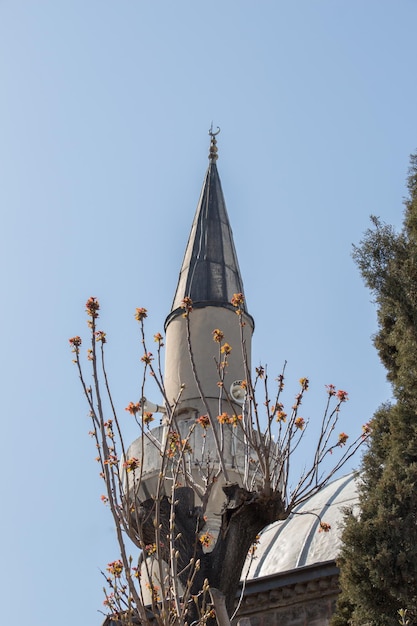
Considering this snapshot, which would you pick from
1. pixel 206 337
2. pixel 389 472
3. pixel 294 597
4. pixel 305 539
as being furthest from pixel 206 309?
pixel 389 472

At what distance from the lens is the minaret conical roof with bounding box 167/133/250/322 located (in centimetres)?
1702

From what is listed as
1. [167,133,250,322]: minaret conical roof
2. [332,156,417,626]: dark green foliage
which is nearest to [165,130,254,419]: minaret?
[167,133,250,322]: minaret conical roof

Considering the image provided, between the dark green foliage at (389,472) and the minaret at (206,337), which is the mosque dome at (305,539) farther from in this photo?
the dark green foliage at (389,472)

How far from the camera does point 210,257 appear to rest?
17.8 meters

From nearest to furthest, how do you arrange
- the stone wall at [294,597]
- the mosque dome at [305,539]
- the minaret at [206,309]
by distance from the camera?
the stone wall at [294,597] → the mosque dome at [305,539] → the minaret at [206,309]

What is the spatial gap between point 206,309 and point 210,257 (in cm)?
157

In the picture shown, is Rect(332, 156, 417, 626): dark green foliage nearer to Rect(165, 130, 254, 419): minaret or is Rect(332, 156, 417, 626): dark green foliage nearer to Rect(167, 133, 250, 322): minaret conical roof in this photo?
Rect(165, 130, 254, 419): minaret

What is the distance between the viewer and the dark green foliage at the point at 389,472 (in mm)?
7793

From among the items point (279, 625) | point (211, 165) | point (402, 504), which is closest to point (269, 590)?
point (279, 625)

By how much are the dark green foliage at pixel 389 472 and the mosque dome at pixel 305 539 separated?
96.7 inches

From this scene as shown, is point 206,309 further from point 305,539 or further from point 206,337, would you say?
point 305,539

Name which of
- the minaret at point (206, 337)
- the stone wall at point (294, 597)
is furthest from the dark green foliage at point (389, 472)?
the minaret at point (206, 337)

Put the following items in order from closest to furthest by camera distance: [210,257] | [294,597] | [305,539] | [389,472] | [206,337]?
[389,472], [294,597], [305,539], [206,337], [210,257]

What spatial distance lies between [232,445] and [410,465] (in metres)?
5.76
